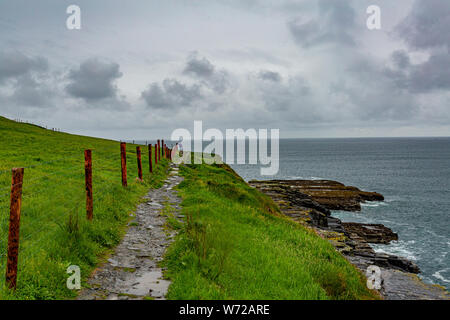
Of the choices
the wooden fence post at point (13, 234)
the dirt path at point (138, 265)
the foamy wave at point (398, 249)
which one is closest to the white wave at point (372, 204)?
the foamy wave at point (398, 249)

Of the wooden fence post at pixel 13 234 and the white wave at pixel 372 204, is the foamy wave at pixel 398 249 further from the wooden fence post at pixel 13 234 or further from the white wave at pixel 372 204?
the wooden fence post at pixel 13 234

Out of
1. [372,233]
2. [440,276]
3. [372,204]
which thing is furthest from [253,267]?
[372,204]

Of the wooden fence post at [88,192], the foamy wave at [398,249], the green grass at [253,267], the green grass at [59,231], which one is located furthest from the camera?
the foamy wave at [398,249]

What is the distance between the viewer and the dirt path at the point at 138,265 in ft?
21.3

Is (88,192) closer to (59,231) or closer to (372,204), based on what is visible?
(59,231)

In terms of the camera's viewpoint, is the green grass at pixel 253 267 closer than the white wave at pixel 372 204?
Yes

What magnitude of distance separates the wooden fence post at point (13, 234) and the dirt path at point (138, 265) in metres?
1.31

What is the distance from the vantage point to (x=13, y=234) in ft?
19.7

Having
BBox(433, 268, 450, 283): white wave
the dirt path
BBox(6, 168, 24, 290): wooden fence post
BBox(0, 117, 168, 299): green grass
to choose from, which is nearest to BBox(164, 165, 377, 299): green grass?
the dirt path

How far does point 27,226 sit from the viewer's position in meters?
9.39

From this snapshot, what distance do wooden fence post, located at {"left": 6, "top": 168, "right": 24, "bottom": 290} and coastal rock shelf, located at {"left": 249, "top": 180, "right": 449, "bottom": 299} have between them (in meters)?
10.4

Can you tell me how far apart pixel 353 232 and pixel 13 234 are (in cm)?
3816
